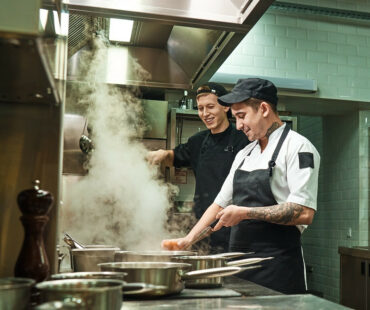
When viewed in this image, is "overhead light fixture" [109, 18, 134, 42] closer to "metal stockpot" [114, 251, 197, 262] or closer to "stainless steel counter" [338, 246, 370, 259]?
"metal stockpot" [114, 251, 197, 262]

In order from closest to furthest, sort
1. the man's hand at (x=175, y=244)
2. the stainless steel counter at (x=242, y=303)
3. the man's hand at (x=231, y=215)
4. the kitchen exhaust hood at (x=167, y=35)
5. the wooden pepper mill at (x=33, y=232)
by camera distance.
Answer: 1. the wooden pepper mill at (x=33, y=232)
2. the stainless steel counter at (x=242, y=303)
3. the kitchen exhaust hood at (x=167, y=35)
4. the man's hand at (x=175, y=244)
5. the man's hand at (x=231, y=215)

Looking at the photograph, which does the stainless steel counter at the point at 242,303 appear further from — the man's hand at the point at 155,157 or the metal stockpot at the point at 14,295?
the man's hand at the point at 155,157

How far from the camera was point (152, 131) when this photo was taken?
4.08 meters

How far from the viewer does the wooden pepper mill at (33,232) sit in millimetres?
879

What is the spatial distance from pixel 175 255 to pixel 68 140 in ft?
3.41

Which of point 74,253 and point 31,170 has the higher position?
point 31,170

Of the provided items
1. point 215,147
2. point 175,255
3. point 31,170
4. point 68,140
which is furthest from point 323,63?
point 31,170

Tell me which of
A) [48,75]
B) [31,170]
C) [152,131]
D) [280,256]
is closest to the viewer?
[48,75]

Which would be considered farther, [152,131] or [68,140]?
[152,131]

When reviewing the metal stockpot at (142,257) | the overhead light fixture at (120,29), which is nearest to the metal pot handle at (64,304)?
the metal stockpot at (142,257)

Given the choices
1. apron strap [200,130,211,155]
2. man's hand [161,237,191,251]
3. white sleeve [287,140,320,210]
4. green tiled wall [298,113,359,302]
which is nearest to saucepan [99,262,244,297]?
man's hand [161,237,191,251]

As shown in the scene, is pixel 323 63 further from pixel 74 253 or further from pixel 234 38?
pixel 74 253

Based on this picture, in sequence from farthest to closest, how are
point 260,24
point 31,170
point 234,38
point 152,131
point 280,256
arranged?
1. point 260,24
2. point 152,131
3. point 280,256
4. point 234,38
5. point 31,170

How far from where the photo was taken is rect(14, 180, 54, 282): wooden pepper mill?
88 cm
